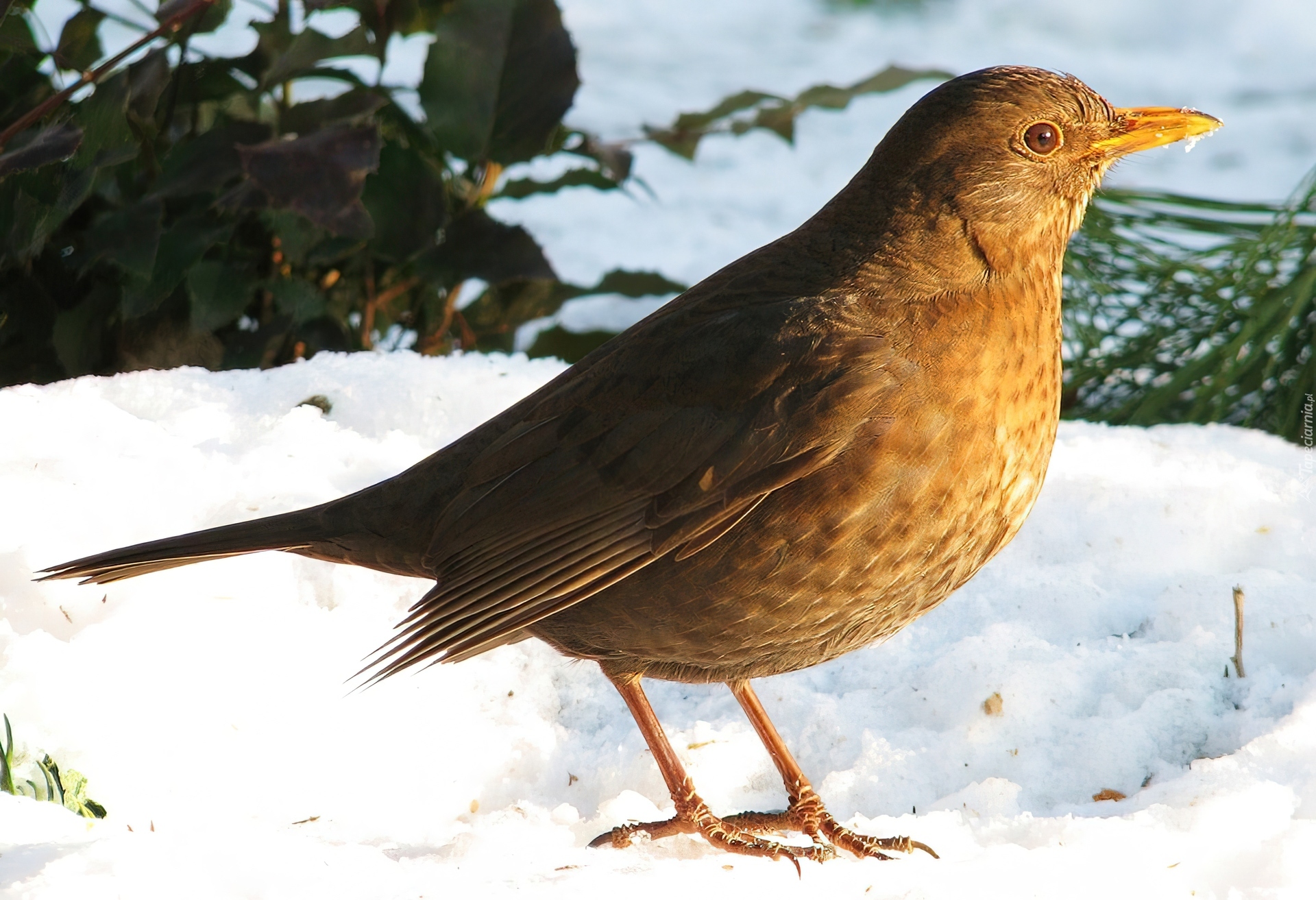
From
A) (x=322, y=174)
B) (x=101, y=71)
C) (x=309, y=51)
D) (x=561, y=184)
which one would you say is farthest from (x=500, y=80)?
(x=101, y=71)

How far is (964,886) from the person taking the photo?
2.22 meters

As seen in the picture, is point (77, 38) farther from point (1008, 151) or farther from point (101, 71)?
Result: point (1008, 151)

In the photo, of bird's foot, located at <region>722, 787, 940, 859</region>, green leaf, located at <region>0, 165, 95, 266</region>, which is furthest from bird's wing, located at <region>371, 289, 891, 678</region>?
green leaf, located at <region>0, 165, 95, 266</region>

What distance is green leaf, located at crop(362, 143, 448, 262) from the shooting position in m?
4.02

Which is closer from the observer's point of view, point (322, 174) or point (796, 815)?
point (796, 815)

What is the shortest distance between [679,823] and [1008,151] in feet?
4.42

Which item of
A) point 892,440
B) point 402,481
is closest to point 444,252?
point 402,481

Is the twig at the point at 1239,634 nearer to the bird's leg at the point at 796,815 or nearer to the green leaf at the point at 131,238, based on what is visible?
the bird's leg at the point at 796,815

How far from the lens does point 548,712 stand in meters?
2.93

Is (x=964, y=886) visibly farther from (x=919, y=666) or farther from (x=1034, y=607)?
(x=1034, y=607)

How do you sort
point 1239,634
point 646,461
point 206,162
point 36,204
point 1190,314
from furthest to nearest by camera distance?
point 1190,314 → point 206,162 → point 36,204 → point 1239,634 → point 646,461

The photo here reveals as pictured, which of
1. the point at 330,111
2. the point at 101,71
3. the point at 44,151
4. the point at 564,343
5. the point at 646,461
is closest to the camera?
the point at 646,461

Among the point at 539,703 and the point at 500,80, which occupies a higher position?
the point at 500,80

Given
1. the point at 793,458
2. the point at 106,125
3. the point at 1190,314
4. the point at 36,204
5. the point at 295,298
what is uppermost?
the point at 106,125
